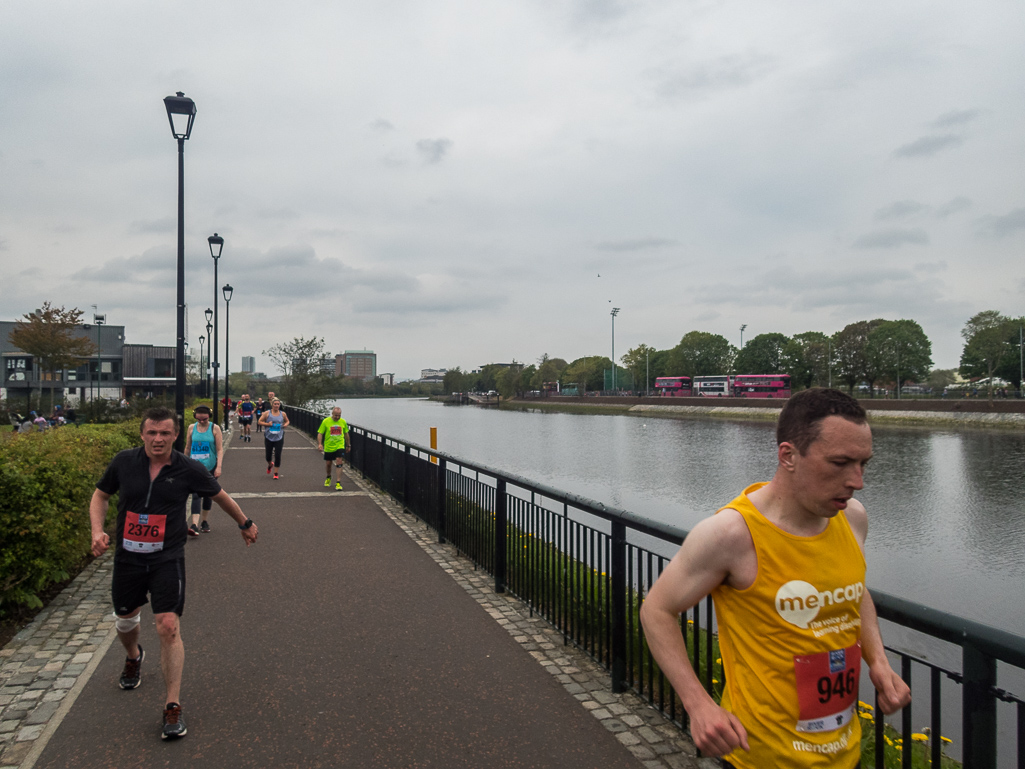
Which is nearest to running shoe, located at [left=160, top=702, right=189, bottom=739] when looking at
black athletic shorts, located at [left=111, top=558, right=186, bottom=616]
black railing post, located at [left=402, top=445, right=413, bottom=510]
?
black athletic shorts, located at [left=111, top=558, right=186, bottom=616]

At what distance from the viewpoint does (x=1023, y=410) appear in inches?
1980

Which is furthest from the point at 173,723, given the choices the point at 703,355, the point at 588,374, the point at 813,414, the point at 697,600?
the point at 588,374

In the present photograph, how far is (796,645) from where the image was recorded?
1904 mm

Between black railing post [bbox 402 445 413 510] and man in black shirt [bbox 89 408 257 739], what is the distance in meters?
6.39

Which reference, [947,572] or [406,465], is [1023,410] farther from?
[406,465]

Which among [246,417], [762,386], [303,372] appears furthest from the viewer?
[762,386]

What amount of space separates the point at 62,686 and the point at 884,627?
31.3 feet

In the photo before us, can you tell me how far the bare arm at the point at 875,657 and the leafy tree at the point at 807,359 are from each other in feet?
285

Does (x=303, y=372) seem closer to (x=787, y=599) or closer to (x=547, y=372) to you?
(x=787, y=599)

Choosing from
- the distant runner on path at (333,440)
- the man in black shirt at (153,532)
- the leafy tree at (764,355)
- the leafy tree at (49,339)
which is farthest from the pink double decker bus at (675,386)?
the man in black shirt at (153,532)

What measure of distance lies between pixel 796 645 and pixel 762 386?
278 ft

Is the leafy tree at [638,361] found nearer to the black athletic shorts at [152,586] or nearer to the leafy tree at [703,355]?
the leafy tree at [703,355]

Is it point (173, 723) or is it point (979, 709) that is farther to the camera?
point (173, 723)

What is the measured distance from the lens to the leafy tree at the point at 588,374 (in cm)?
13250
